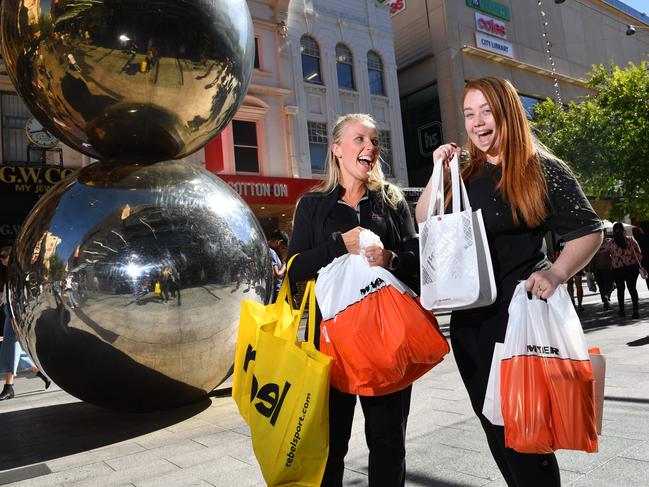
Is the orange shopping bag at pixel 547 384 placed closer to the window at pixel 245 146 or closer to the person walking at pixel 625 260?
the person walking at pixel 625 260

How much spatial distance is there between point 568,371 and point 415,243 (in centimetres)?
92

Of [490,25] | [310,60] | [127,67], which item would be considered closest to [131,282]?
[127,67]

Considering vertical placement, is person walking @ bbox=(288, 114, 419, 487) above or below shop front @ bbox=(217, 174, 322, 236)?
below

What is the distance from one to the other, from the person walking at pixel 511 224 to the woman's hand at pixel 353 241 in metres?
0.27

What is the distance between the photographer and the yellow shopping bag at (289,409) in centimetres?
190

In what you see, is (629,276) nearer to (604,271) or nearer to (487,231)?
(604,271)

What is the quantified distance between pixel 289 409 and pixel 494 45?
80.6 ft

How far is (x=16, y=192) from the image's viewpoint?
42.3 feet

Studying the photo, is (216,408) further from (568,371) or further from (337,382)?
(568,371)

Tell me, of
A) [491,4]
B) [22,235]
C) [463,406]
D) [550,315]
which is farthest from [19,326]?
[491,4]

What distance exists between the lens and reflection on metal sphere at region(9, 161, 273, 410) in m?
3.50

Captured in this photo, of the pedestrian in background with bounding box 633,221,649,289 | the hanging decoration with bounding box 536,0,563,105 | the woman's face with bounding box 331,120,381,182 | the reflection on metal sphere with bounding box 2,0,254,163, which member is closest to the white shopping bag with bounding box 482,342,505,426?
the woman's face with bounding box 331,120,381,182

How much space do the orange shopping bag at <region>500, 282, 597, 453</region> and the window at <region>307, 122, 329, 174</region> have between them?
53.7 feet

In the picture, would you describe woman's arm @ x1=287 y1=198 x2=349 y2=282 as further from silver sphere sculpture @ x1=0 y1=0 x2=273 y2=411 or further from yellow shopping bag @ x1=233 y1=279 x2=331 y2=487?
silver sphere sculpture @ x1=0 y1=0 x2=273 y2=411
